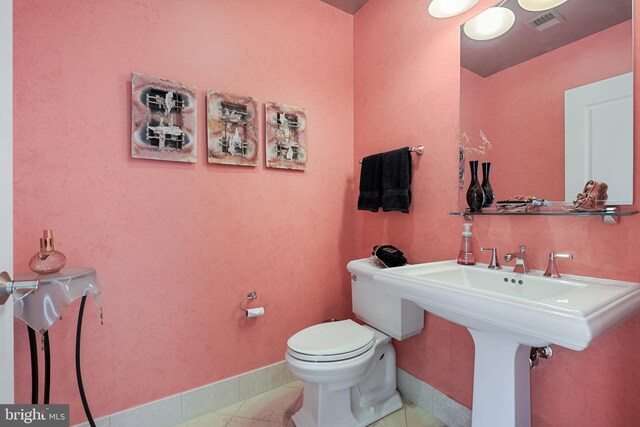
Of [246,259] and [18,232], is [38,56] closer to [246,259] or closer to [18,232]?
[18,232]

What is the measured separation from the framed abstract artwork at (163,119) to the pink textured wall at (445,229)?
1.15 m

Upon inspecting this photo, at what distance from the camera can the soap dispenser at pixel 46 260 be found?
3.55 feet

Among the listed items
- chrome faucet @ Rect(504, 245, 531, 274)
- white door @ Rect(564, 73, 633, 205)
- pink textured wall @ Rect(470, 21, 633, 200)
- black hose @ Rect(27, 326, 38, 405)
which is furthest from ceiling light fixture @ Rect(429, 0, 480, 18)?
black hose @ Rect(27, 326, 38, 405)

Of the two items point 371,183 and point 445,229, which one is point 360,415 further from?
point 371,183

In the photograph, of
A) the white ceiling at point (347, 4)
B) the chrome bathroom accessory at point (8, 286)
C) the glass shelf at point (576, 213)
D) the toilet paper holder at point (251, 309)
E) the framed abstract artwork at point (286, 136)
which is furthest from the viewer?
the white ceiling at point (347, 4)

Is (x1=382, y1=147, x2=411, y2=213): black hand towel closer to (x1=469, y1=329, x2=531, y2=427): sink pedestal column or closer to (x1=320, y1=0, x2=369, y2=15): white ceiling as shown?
(x1=469, y1=329, x2=531, y2=427): sink pedestal column

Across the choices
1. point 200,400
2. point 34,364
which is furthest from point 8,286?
point 200,400

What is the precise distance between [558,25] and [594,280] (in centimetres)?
100

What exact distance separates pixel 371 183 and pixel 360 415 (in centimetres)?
132

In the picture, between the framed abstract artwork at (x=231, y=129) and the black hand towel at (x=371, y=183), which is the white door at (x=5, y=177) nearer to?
the framed abstract artwork at (x=231, y=129)

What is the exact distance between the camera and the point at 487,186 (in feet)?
4.44

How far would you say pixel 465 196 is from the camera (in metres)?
1.43

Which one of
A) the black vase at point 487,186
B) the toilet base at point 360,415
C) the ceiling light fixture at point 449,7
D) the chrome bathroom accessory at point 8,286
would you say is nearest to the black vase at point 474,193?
the black vase at point 487,186

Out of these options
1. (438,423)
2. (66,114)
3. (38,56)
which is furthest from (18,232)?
(438,423)
